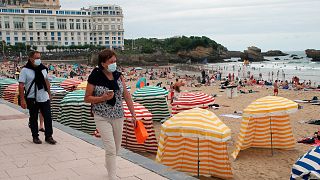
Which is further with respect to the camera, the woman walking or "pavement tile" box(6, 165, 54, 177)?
"pavement tile" box(6, 165, 54, 177)

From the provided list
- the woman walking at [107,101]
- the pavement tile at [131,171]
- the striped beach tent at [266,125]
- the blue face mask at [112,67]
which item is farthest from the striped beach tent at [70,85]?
the blue face mask at [112,67]

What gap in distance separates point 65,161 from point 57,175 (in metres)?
0.59

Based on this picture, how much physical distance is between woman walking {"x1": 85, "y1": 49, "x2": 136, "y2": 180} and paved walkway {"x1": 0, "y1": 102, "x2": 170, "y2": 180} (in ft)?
1.71


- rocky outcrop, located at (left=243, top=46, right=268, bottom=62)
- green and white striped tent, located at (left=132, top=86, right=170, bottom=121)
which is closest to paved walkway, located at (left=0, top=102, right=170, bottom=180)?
green and white striped tent, located at (left=132, top=86, right=170, bottom=121)

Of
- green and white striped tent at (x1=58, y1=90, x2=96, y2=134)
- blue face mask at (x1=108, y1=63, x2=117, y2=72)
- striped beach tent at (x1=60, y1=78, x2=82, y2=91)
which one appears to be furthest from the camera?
striped beach tent at (x1=60, y1=78, x2=82, y2=91)

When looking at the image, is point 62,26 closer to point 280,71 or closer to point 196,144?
point 280,71

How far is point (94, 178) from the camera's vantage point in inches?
172

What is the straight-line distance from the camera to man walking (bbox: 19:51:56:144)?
5.85 metres

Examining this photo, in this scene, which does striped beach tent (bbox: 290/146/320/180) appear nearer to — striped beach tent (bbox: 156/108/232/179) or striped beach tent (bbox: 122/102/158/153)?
striped beach tent (bbox: 156/108/232/179)

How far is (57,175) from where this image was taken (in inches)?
178

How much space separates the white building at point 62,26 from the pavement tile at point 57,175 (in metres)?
102

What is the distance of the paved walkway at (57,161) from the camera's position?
14.8ft

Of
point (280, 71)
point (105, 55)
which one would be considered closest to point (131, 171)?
point (105, 55)

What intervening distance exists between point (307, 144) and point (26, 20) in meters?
102
